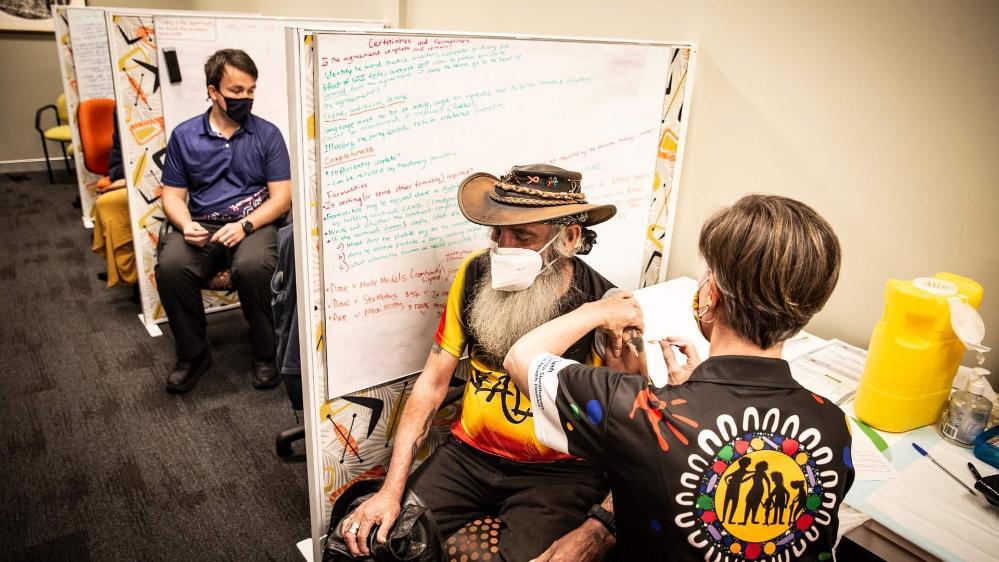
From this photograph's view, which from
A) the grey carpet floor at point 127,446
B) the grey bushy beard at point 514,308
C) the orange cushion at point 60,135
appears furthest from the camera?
the orange cushion at point 60,135

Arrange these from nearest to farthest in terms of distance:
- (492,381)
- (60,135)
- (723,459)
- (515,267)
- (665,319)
A: 1. (723,459)
2. (515,267)
3. (492,381)
4. (665,319)
5. (60,135)

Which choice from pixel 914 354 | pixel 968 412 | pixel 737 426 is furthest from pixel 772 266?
pixel 968 412

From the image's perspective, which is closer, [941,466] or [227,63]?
[941,466]

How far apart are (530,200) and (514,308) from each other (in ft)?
0.86

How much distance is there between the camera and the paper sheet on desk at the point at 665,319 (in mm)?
1562

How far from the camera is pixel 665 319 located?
1776mm

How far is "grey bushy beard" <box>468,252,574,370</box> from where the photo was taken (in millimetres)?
1465

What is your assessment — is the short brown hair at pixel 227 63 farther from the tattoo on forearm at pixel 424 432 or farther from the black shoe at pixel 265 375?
the tattoo on forearm at pixel 424 432

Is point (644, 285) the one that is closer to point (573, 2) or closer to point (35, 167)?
point (573, 2)

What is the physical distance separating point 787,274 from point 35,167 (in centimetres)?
764

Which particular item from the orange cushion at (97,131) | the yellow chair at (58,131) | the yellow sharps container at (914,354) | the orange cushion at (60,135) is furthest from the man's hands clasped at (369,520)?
the orange cushion at (60,135)

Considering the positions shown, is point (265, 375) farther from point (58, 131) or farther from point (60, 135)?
point (58, 131)

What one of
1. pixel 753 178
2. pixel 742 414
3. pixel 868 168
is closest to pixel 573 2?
pixel 753 178

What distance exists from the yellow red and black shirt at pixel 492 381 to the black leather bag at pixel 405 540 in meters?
0.22
